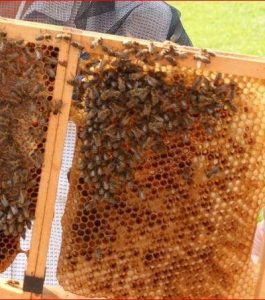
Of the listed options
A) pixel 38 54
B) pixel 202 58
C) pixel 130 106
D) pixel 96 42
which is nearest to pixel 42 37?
pixel 38 54

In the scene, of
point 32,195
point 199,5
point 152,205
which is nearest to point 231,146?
point 152,205

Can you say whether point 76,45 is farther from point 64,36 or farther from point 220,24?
point 220,24

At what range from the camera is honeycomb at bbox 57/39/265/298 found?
3021 mm

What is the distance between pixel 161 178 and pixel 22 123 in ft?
2.74

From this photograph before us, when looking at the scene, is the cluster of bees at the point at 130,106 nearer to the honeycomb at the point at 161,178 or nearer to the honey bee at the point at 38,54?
the honeycomb at the point at 161,178

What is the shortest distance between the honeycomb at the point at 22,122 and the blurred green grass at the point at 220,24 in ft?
18.0

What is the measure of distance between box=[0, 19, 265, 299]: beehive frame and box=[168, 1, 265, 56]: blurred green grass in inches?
206

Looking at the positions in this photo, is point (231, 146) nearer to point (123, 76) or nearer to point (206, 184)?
point (206, 184)

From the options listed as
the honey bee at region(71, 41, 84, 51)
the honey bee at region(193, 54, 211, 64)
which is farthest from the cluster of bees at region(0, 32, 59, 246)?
the honey bee at region(193, 54, 211, 64)

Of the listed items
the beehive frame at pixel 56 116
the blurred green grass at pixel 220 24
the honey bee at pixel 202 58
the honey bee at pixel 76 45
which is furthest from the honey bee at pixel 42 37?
the blurred green grass at pixel 220 24

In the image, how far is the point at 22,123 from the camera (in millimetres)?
3129

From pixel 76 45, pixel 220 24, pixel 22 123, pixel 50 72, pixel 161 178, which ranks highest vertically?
pixel 220 24

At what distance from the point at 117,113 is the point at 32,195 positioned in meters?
0.71

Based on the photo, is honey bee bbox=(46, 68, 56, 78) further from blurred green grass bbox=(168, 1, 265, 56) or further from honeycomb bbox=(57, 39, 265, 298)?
blurred green grass bbox=(168, 1, 265, 56)
